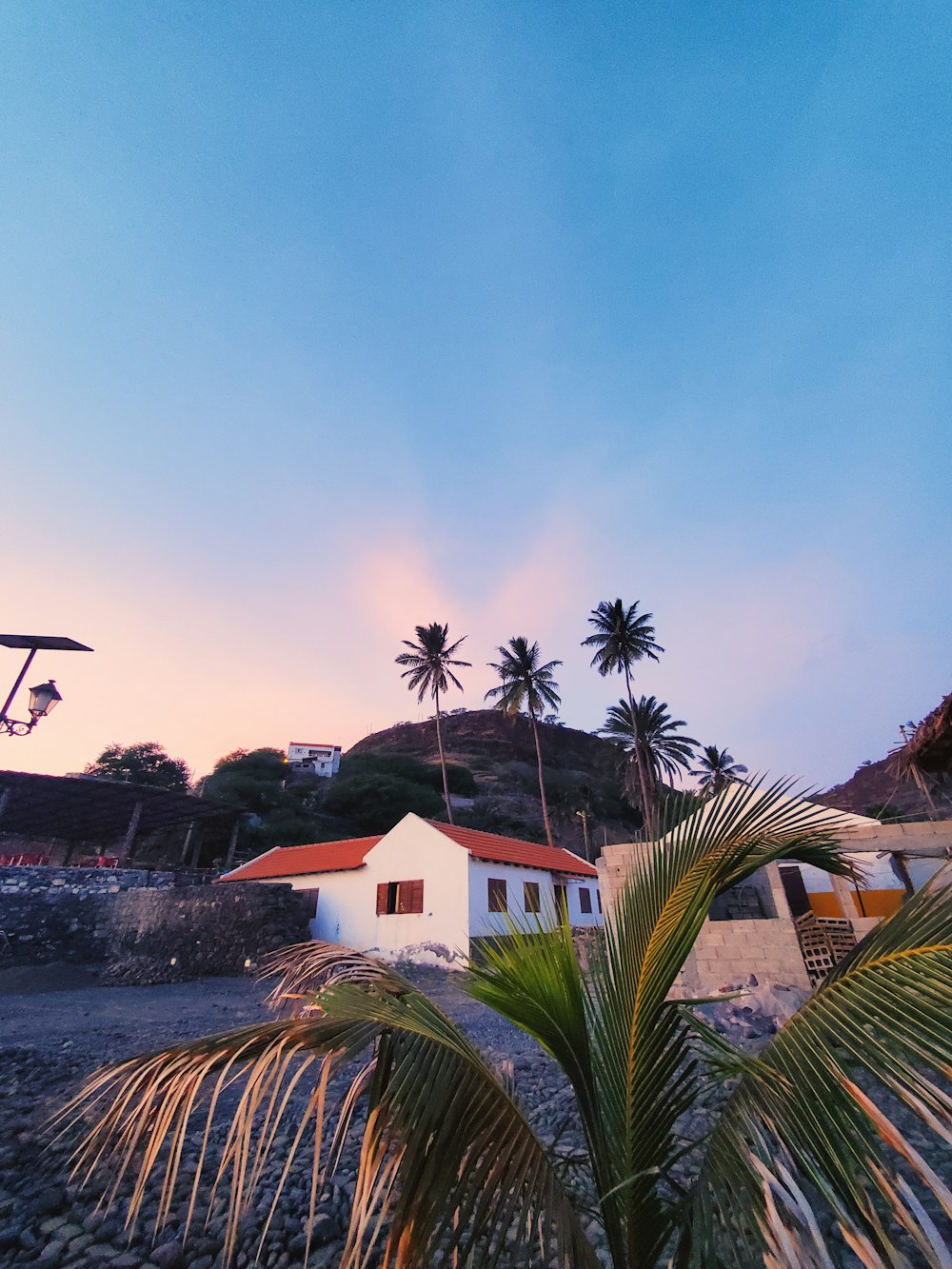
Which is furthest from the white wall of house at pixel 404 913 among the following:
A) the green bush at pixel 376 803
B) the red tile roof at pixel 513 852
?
the green bush at pixel 376 803

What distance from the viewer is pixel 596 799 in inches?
2004

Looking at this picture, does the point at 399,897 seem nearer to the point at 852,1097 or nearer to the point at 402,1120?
the point at 402,1120

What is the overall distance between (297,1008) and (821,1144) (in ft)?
9.40

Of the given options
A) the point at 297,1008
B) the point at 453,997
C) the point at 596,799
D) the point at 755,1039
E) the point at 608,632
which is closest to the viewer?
the point at 297,1008

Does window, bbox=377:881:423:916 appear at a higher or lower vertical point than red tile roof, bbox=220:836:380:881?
lower

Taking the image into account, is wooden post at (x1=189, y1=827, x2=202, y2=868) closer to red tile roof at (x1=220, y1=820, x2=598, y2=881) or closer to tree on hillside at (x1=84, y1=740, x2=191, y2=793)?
red tile roof at (x1=220, y1=820, x2=598, y2=881)

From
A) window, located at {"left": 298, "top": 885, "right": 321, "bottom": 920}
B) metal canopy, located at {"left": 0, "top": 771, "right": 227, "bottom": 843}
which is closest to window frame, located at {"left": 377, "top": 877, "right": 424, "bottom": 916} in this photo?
window, located at {"left": 298, "top": 885, "right": 321, "bottom": 920}

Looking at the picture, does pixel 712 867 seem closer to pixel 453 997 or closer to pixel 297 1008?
pixel 297 1008

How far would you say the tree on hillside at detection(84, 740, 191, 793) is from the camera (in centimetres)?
4072

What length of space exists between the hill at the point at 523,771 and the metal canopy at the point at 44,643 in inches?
1151

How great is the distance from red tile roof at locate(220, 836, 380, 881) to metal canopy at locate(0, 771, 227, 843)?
2672mm

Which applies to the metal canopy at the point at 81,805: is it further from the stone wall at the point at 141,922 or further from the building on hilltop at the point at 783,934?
the building on hilltop at the point at 783,934

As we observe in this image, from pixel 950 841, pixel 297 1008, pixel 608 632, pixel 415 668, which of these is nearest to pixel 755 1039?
pixel 950 841

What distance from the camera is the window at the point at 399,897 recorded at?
18.0 metres
